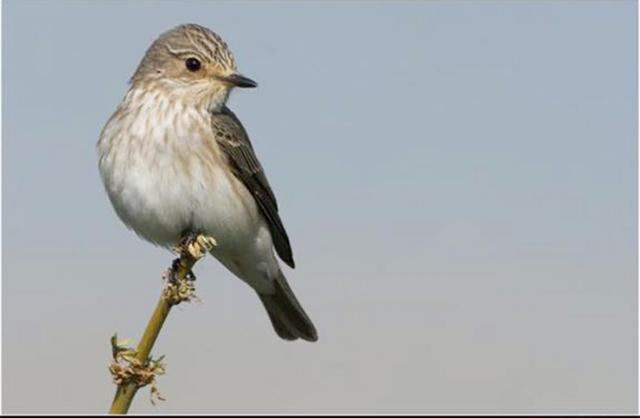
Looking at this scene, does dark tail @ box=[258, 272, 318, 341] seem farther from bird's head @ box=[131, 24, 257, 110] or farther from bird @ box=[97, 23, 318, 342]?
bird's head @ box=[131, 24, 257, 110]

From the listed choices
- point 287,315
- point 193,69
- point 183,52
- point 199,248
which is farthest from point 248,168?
point 199,248

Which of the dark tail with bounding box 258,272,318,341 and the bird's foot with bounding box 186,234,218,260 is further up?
the dark tail with bounding box 258,272,318,341

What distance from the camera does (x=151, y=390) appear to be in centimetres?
371

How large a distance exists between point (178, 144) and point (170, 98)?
0.49 meters

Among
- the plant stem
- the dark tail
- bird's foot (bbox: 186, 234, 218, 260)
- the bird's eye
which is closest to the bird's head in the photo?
the bird's eye

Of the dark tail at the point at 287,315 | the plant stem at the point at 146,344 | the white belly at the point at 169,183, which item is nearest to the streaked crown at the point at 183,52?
the white belly at the point at 169,183

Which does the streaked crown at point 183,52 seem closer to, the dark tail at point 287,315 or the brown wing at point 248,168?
the brown wing at point 248,168

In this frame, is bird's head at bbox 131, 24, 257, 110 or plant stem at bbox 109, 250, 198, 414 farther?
bird's head at bbox 131, 24, 257, 110

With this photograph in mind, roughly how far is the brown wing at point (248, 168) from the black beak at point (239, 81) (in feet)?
1.24

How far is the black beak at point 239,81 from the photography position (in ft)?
23.4

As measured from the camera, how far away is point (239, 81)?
716 cm

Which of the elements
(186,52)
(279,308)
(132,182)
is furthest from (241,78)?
(279,308)

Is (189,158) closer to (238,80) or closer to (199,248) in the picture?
(238,80)

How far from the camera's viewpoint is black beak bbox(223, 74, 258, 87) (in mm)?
7117
